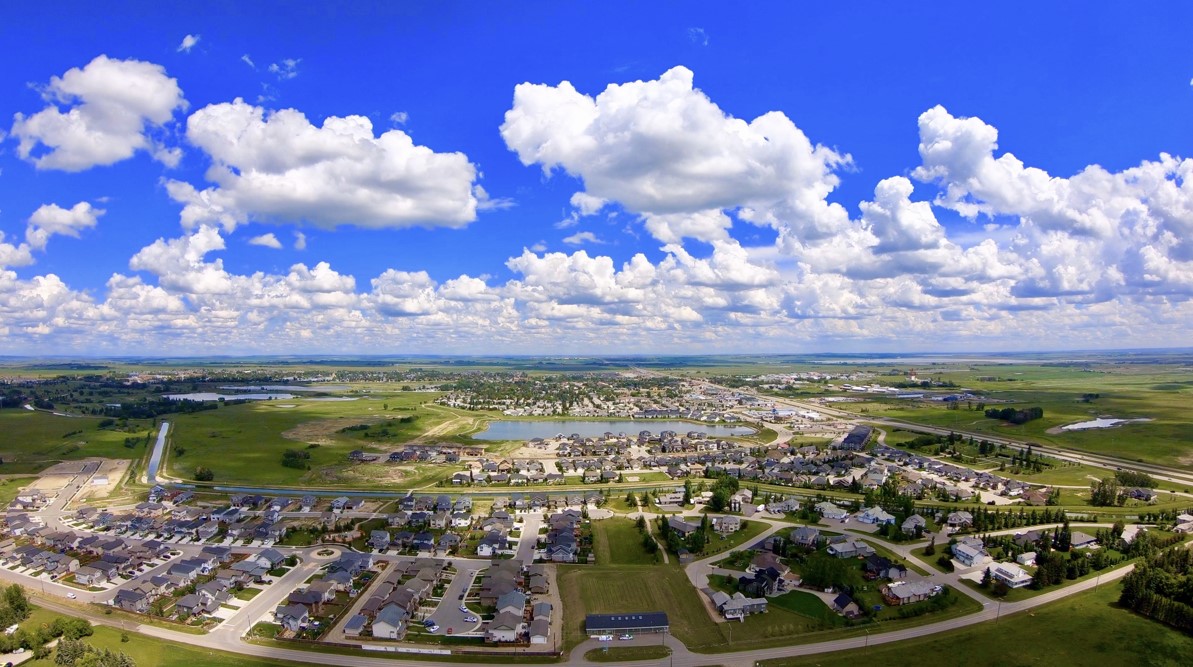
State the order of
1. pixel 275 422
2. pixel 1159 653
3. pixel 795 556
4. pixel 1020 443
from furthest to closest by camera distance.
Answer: pixel 275 422 < pixel 1020 443 < pixel 795 556 < pixel 1159 653

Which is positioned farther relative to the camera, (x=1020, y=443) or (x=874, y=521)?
(x=1020, y=443)

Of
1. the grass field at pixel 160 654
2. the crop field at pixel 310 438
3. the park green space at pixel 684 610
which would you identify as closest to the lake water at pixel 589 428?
the crop field at pixel 310 438

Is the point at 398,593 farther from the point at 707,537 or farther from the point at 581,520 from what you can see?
the point at 707,537

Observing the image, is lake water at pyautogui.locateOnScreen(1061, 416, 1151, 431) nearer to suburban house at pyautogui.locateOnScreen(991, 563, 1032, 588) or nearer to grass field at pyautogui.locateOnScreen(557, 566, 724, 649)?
suburban house at pyautogui.locateOnScreen(991, 563, 1032, 588)

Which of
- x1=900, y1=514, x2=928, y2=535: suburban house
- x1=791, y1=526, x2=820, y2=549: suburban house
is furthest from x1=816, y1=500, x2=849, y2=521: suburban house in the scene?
x1=791, y1=526, x2=820, y2=549: suburban house

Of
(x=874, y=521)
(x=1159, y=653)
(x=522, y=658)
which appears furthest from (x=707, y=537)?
(x=1159, y=653)

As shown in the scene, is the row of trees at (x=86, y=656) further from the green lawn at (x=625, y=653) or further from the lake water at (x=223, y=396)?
the lake water at (x=223, y=396)

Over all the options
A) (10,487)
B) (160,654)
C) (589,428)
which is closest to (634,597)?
(160,654)
